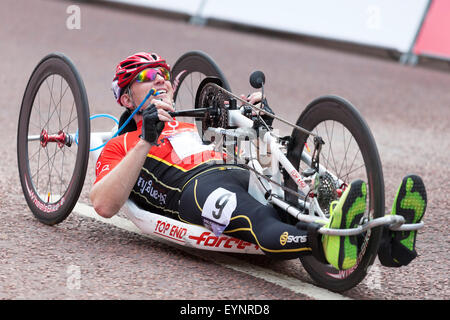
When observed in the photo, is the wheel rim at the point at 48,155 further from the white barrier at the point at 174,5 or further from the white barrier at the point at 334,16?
the white barrier at the point at 174,5

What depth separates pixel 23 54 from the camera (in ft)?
32.9

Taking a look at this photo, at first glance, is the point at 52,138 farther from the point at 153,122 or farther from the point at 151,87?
the point at 153,122

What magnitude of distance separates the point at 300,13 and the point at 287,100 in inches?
142

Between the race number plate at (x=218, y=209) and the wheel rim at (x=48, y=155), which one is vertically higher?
the race number plate at (x=218, y=209)

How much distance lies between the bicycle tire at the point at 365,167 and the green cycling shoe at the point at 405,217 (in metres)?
0.06

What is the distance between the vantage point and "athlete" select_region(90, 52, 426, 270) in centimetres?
334

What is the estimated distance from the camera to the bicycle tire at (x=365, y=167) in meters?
3.36

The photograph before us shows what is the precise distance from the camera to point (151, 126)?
12.5 ft

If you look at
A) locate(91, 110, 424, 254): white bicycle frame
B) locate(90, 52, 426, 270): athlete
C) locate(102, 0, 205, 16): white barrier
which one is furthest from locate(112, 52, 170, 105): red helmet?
locate(102, 0, 205, 16): white barrier

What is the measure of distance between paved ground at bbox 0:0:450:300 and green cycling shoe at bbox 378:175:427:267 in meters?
0.31

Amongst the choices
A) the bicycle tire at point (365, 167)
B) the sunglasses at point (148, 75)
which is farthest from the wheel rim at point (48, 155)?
the bicycle tire at point (365, 167)

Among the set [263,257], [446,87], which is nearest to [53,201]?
[263,257]

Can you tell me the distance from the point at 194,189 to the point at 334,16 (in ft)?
26.6
